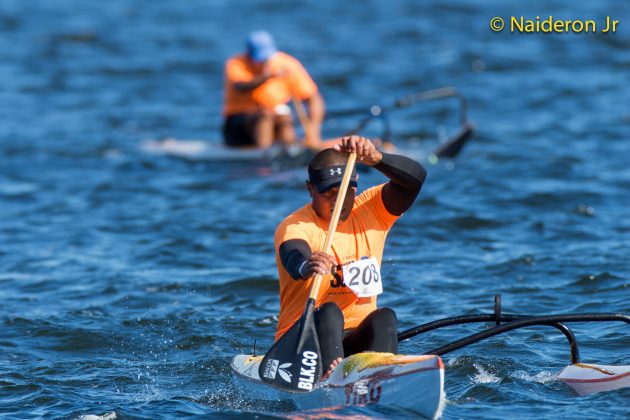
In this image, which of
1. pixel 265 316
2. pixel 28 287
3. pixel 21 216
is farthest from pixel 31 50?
pixel 265 316

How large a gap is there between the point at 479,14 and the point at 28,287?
16826 millimetres

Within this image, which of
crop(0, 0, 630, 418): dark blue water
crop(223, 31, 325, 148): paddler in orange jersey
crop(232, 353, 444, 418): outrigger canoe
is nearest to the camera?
crop(232, 353, 444, 418): outrigger canoe

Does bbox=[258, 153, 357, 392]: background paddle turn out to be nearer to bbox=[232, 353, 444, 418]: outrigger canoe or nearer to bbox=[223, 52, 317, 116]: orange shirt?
bbox=[232, 353, 444, 418]: outrigger canoe

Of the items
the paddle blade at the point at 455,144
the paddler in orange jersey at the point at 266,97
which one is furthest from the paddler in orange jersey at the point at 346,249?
the paddler in orange jersey at the point at 266,97

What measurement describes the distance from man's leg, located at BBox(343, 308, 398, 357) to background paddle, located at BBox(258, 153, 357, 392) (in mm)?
295

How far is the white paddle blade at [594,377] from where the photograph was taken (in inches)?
261

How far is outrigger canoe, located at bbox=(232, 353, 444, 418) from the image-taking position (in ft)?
19.5

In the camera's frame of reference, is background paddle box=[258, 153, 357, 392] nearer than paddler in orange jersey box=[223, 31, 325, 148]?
Yes

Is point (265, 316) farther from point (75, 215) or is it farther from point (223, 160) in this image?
point (223, 160)

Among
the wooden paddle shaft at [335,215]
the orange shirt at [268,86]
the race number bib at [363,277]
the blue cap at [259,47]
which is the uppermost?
the blue cap at [259,47]

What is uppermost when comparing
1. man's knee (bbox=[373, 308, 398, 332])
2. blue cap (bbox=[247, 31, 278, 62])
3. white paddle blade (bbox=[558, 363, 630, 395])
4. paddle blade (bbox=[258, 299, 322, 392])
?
blue cap (bbox=[247, 31, 278, 62])

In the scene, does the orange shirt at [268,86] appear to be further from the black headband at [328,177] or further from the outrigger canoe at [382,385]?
the outrigger canoe at [382,385]

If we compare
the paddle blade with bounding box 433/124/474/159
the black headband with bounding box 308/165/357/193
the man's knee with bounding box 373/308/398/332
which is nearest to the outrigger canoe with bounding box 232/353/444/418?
the man's knee with bounding box 373/308/398/332

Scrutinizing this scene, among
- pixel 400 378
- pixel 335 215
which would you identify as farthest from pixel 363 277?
pixel 400 378
